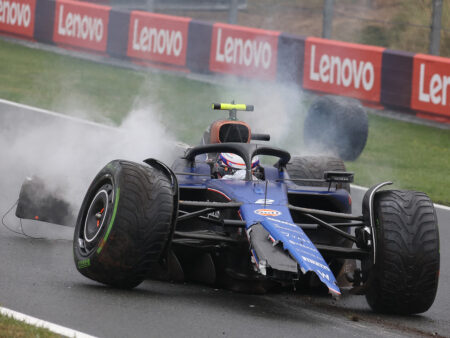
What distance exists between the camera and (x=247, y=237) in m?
7.24

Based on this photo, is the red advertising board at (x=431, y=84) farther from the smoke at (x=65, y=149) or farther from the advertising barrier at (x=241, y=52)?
the smoke at (x=65, y=149)

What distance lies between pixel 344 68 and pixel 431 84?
2008 millimetres

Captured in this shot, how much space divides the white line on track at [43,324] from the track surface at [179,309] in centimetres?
9

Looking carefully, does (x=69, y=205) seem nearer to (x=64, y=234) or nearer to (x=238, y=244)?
(x=64, y=234)

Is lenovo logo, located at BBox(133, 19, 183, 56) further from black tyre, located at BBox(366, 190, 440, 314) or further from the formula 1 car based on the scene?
black tyre, located at BBox(366, 190, 440, 314)

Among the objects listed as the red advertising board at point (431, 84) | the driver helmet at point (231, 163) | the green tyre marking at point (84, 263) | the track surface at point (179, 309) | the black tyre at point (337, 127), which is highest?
the red advertising board at point (431, 84)

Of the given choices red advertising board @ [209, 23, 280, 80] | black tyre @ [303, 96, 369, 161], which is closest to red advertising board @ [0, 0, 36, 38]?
red advertising board @ [209, 23, 280, 80]

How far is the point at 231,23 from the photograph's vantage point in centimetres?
2198

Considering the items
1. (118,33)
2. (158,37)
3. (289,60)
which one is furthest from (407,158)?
(118,33)

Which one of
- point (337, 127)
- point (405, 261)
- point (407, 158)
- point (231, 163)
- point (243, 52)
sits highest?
point (243, 52)

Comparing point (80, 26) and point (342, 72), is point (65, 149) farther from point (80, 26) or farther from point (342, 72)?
point (80, 26)

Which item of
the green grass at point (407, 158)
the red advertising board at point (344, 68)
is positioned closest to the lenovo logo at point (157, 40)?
the red advertising board at point (344, 68)

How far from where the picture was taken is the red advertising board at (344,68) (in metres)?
18.8

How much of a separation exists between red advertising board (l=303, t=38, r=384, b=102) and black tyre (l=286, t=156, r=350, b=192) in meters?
8.57
